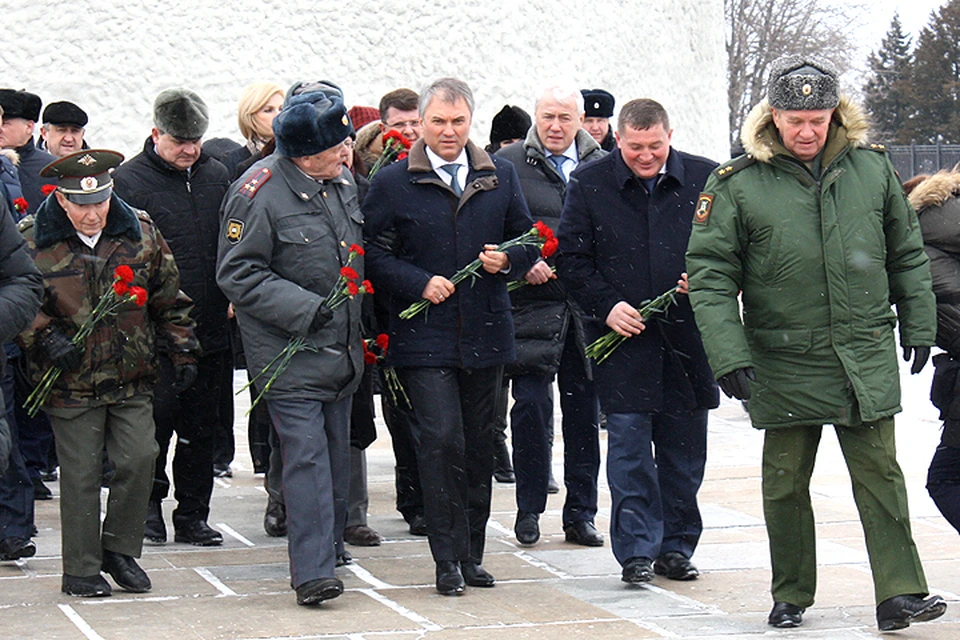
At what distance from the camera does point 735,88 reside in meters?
46.9

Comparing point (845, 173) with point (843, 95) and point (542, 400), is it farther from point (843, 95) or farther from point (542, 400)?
point (542, 400)

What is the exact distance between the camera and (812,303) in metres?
5.34

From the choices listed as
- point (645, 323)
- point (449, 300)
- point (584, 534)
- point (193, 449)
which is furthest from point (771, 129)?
point (193, 449)

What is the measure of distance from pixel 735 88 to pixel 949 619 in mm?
42596

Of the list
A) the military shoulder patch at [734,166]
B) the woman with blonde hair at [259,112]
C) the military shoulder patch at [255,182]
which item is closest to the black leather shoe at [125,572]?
the military shoulder patch at [255,182]

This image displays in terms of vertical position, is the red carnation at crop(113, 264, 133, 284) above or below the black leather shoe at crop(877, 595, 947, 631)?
above

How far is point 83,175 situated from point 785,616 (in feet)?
9.66

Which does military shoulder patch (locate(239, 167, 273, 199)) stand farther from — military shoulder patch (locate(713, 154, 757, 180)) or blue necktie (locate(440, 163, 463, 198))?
military shoulder patch (locate(713, 154, 757, 180))

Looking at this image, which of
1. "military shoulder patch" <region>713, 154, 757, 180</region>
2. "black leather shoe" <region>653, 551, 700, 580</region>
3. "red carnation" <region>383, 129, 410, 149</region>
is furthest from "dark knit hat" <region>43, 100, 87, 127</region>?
"military shoulder patch" <region>713, 154, 757, 180</region>

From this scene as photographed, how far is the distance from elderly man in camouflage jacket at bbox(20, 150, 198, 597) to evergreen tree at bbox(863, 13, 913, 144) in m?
49.9

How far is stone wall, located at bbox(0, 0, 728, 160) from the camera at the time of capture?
12.7 meters

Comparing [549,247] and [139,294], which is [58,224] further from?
[549,247]

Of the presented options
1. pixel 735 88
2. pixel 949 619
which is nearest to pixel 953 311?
pixel 949 619

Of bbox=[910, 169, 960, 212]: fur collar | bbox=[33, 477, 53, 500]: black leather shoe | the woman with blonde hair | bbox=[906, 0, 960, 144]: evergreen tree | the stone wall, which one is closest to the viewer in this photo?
bbox=[910, 169, 960, 212]: fur collar
